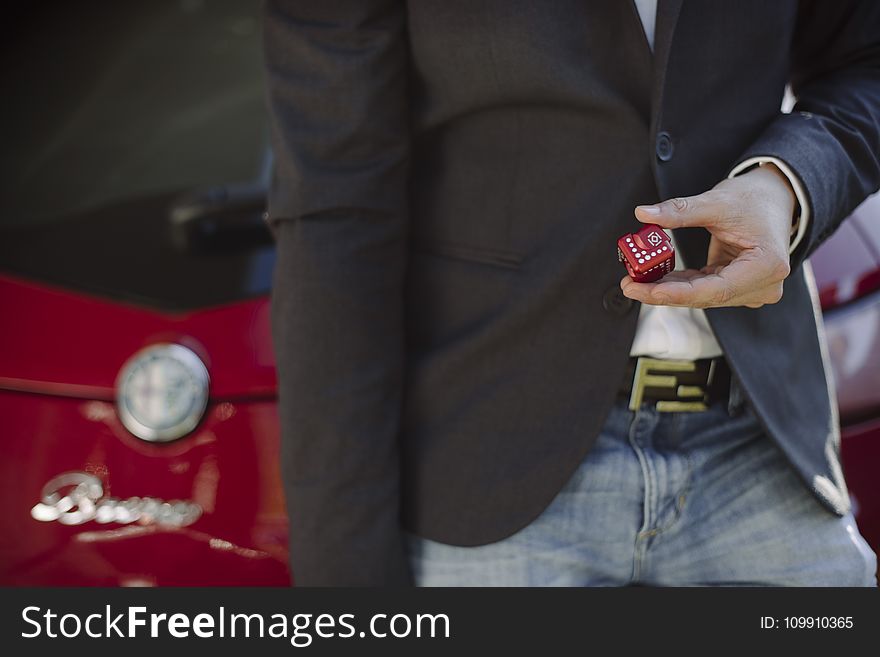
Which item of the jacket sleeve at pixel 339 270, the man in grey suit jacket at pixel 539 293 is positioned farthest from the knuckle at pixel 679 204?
the jacket sleeve at pixel 339 270

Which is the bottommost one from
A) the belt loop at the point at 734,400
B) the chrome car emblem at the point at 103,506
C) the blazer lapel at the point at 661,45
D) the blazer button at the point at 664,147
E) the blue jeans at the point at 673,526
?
the blue jeans at the point at 673,526

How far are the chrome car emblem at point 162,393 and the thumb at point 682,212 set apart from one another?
769 millimetres

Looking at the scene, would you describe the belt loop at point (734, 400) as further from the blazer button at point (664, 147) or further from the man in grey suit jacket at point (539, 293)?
the blazer button at point (664, 147)

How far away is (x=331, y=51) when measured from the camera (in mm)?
1125

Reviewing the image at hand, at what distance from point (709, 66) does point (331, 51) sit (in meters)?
0.47

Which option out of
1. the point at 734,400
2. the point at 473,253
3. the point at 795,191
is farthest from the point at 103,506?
the point at 795,191

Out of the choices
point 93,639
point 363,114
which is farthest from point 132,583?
point 363,114

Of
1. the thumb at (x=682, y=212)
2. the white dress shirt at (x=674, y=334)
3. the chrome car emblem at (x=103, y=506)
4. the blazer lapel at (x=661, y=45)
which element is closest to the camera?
the thumb at (x=682, y=212)

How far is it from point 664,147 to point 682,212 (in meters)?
0.15

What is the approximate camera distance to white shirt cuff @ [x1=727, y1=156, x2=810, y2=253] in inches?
43.0

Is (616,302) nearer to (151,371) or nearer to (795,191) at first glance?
(795,191)

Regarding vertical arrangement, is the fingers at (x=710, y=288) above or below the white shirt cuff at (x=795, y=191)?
below

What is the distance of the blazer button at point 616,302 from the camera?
3.72 feet

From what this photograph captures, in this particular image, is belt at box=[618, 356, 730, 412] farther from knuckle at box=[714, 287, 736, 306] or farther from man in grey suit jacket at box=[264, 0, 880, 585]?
knuckle at box=[714, 287, 736, 306]
